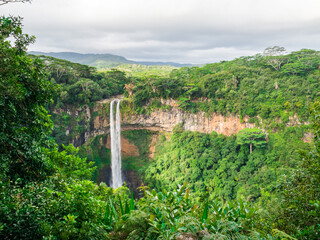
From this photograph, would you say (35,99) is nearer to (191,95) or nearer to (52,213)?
(52,213)

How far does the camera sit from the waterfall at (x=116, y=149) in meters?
23.6

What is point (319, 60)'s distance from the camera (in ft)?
67.2

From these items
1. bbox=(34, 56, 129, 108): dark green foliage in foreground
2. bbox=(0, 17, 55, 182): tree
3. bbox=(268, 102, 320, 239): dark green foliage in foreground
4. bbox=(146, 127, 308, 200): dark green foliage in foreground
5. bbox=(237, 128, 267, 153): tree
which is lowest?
bbox=(146, 127, 308, 200): dark green foliage in foreground

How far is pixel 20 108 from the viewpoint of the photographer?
356 centimetres

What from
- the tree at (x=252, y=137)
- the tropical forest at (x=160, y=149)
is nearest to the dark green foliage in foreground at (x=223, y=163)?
the tropical forest at (x=160, y=149)

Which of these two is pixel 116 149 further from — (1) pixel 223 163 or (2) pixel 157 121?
(1) pixel 223 163

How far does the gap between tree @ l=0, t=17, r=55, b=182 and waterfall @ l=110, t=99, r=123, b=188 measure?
19.8 meters

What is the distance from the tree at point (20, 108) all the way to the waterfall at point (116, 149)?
19.8m

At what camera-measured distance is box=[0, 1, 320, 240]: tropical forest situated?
2.11 meters

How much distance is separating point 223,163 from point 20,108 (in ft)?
60.5

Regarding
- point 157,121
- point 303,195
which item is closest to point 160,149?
point 157,121

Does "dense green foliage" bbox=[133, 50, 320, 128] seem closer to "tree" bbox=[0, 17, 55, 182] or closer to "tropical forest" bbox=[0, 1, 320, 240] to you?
"tropical forest" bbox=[0, 1, 320, 240]

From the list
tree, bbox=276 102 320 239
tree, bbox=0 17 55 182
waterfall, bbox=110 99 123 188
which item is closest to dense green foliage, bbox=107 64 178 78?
waterfall, bbox=110 99 123 188

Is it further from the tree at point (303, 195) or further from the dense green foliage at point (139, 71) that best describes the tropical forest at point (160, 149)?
the dense green foliage at point (139, 71)
